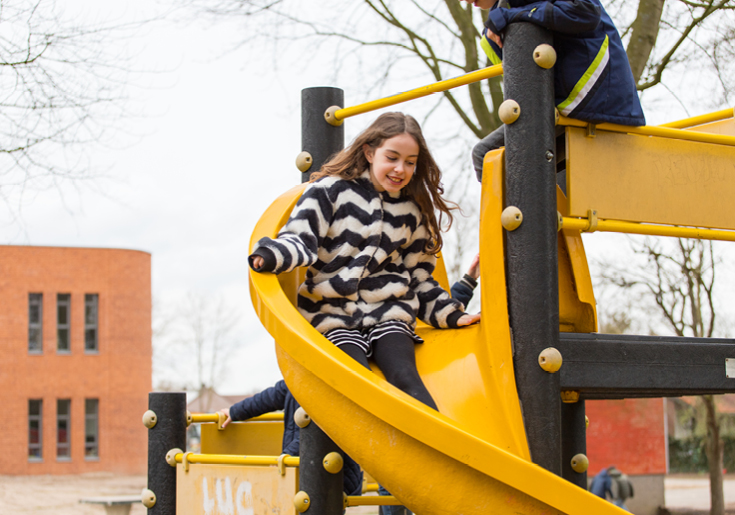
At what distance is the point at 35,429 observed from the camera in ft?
87.0

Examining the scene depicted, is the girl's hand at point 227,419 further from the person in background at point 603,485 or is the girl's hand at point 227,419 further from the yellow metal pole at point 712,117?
the person in background at point 603,485

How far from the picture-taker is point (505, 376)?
7.29 ft

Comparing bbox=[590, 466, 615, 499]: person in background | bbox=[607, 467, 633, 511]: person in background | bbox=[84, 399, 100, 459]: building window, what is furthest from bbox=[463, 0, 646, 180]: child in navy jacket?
bbox=[84, 399, 100, 459]: building window

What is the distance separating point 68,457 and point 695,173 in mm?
27785

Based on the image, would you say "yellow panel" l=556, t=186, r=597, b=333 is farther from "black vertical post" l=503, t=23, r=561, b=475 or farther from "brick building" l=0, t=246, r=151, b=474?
"brick building" l=0, t=246, r=151, b=474

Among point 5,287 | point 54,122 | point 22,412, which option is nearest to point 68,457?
point 22,412

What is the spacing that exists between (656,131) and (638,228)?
1.10 feet

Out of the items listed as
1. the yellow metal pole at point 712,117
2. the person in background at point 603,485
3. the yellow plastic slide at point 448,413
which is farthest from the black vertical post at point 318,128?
the person in background at point 603,485

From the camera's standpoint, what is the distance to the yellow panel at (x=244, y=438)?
12.5 feet

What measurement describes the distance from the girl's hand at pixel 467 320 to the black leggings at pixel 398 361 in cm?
19

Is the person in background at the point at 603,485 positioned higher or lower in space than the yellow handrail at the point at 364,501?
lower

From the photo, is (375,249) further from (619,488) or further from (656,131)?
(619,488)

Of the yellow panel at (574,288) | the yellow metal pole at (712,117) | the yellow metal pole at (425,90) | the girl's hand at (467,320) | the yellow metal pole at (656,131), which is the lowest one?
the girl's hand at (467,320)

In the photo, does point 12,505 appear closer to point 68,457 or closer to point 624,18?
point 68,457
